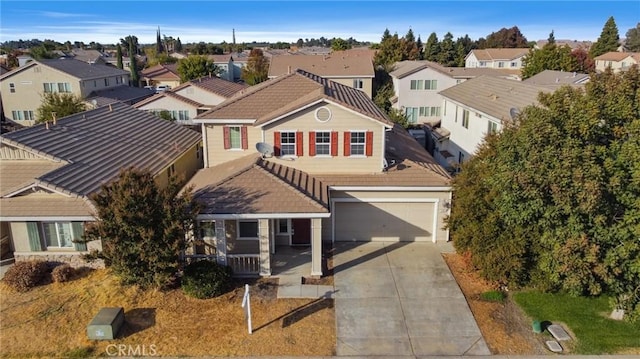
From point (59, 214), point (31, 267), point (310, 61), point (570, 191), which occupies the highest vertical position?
point (310, 61)

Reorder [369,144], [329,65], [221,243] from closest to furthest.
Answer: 1. [221,243]
2. [369,144]
3. [329,65]

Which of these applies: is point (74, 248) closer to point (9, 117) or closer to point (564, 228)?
point (564, 228)

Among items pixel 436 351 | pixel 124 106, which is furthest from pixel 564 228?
pixel 124 106

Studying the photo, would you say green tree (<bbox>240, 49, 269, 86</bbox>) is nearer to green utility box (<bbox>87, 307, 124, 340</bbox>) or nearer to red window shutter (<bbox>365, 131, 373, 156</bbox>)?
red window shutter (<bbox>365, 131, 373, 156</bbox>)

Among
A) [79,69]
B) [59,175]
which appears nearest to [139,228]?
[59,175]

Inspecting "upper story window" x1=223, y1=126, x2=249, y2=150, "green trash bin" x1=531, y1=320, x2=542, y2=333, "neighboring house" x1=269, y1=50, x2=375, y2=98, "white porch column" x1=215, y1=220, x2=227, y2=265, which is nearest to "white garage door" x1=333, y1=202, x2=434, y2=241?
"white porch column" x1=215, y1=220, x2=227, y2=265

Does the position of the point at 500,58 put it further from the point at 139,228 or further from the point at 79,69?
the point at 139,228

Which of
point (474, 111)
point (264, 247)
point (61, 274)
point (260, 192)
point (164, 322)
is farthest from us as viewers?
point (474, 111)
